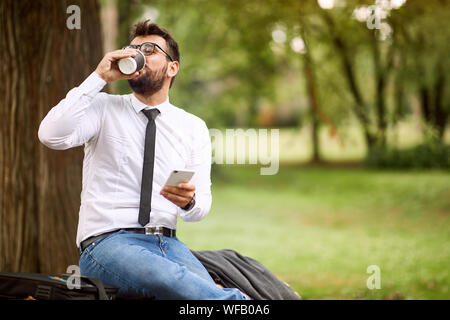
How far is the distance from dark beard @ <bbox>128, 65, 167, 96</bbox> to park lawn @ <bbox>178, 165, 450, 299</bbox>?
317cm

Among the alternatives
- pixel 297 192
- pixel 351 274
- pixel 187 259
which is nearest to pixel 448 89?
pixel 297 192

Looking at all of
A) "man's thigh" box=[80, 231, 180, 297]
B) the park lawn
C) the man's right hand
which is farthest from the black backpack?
the park lawn

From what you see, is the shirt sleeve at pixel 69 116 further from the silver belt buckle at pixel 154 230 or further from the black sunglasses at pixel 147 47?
the silver belt buckle at pixel 154 230

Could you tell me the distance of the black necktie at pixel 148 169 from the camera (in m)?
2.61

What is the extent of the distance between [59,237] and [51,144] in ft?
5.00

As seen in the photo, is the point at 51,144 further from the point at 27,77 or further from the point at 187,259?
the point at 27,77

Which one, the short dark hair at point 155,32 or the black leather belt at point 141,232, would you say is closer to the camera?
the black leather belt at point 141,232

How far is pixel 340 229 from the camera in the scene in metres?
10.2

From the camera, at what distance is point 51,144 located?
8.12 ft

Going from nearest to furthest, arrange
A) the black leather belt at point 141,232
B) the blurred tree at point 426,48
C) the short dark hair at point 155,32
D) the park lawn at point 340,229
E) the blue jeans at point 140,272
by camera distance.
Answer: the blue jeans at point 140,272 → the black leather belt at point 141,232 → the short dark hair at point 155,32 → the park lawn at point 340,229 → the blurred tree at point 426,48

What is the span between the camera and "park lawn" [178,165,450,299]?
20.8 ft

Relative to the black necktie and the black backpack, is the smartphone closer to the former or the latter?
the black necktie

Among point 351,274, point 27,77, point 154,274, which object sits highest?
point 27,77

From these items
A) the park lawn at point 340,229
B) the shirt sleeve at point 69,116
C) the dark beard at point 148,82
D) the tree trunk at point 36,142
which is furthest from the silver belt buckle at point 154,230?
the park lawn at point 340,229
